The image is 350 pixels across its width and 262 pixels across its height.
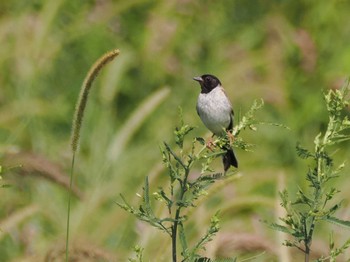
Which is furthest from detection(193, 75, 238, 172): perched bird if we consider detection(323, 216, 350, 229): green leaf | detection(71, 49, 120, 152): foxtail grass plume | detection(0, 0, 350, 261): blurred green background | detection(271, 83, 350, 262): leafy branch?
detection(323, 216, 350, 229): green leaf

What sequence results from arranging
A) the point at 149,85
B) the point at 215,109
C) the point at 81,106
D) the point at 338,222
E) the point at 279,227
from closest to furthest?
the point at 338,222 → the point at 279,227 → the point at 81,106 → the point at 215,109 → the point at 149,85

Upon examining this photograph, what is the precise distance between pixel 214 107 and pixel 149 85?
14.2ft

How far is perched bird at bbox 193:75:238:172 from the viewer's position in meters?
4.45

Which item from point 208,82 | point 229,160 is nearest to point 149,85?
point 208,82

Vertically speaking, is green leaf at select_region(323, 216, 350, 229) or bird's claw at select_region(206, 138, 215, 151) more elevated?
bird's claw at select_region(206, 138, 215, 151)

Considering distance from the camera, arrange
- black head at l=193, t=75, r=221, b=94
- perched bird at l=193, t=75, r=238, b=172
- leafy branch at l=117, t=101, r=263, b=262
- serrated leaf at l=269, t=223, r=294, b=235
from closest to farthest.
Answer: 1. leafy branch at l=117, t=101, r=263, b=262
2. serrated leaf at l=269, t=223, r=294, b=235
3. perched bird at l=193, t=75, r=238, b=172
4. black head at l=193, t=75, r=221, b=94

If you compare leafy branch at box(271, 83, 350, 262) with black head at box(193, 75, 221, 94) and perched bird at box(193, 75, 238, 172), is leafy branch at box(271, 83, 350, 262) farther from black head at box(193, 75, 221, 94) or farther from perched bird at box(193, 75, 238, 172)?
black head at box(193, 75, 221, 94)

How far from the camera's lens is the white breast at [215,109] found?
175 inches

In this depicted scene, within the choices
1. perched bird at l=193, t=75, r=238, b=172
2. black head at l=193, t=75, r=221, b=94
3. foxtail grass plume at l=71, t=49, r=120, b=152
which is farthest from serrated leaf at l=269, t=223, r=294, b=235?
black head at l=193, t=75, r=221, b=94

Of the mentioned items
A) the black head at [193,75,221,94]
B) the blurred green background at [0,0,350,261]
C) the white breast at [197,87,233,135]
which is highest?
the blurred green background at [0,0,350,261]

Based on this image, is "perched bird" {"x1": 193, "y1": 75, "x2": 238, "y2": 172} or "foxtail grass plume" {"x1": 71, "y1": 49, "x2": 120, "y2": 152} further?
"perched bird" {"x1": 193, "y1": 75, "x2": 238, "y2": 172}

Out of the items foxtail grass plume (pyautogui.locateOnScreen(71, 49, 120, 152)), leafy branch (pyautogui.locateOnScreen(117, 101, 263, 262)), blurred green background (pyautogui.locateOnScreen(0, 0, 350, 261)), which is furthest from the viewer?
blurred green background (pyautogui.locateOnScreen(0, 0, 350, 261))

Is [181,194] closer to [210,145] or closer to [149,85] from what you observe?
[210,145]

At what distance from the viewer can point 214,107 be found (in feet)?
15.5
